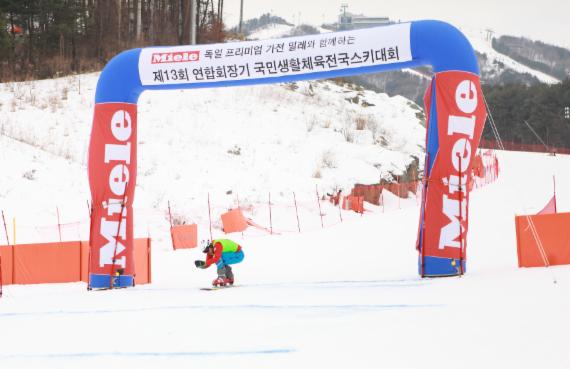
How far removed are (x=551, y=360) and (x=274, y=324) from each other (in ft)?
9.13

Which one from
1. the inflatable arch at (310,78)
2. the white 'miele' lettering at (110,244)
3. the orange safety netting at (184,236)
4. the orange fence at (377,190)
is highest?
the inflatable arch at (310,78)

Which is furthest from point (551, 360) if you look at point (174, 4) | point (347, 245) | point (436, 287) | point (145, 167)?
point (174, 4)

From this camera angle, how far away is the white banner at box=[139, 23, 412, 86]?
412 inches

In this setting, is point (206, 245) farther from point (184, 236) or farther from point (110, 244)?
point (184, 236)

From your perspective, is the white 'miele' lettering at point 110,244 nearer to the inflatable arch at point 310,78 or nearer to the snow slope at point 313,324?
the inflatable arch at point 310,78

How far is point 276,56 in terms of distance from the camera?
36.7 feet

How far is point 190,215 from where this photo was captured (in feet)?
71.4

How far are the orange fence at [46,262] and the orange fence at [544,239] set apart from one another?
9.43 meters

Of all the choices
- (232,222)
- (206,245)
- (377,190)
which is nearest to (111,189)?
(206,245)

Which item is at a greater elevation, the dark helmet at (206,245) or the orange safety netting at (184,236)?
the dark helmet at (206,245)

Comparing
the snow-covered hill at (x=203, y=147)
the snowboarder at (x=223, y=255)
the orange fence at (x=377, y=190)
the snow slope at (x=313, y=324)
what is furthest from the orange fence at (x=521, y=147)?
the snowboarder at (x=223, y=255)

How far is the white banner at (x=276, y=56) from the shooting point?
34.3 feet

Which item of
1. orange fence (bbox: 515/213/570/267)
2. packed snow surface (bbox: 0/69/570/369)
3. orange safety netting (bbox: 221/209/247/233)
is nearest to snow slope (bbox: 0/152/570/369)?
packed snow surface (bbox: 0/69/570/369)

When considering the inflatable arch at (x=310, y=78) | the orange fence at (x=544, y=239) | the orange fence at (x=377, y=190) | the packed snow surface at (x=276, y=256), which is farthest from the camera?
the orange fence at (x=377, y=190)
